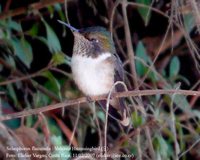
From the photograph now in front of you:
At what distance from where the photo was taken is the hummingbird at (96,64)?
2826 millimetres

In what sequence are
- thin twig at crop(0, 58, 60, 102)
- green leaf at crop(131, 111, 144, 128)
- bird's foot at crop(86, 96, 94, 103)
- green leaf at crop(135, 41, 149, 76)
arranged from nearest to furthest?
1. bird's foot at crop(86, 96, 94, 103)
2. green leaf at crop(131, 111, 144, 128)
3. thin twig at crop(0, 58, 60, 102)
4. green leaf at crop(135, 41, 149, 76)

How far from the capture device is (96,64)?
2.86m

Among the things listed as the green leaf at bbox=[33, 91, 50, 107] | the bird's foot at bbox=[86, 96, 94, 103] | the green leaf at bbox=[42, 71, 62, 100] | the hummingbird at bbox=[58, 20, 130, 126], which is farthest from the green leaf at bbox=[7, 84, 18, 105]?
the bird's foot at bbox=[86, 96, 94, 103]

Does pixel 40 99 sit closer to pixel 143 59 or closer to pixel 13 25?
pixel 13 25

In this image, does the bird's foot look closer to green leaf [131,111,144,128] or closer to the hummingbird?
the hummingbird

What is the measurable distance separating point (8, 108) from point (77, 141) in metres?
0.49

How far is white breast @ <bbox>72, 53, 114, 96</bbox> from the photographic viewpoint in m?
2.81

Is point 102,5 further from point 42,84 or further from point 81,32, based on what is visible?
point 81,32

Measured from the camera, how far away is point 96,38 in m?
2.95

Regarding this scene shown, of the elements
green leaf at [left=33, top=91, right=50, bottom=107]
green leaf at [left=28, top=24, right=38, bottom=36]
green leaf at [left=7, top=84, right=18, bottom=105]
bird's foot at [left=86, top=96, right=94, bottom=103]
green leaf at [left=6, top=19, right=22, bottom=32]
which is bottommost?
green leaf at [left=33, top=91, right=50, bottom=107]

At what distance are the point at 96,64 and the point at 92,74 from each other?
6 cm

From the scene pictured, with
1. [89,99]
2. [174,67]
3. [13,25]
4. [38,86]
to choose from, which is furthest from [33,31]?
[174,67]

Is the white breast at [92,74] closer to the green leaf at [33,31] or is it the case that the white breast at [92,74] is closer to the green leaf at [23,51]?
the green leaf at [23,51]

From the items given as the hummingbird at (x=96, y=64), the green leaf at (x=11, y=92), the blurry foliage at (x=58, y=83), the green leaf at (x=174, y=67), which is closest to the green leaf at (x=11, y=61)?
the blurry foliage at (x=58, y=83)
